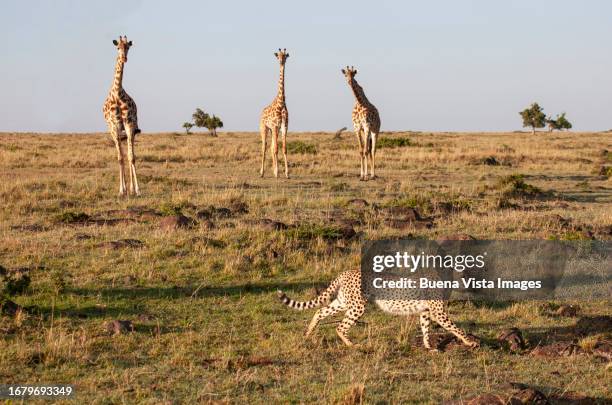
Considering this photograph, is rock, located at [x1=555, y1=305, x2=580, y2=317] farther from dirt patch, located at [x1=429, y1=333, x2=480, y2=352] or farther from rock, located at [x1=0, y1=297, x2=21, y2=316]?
rock, located at [x1=0, y1=297, x2=21, y2=316]

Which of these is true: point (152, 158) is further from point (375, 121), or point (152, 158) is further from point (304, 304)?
point (304, 304)

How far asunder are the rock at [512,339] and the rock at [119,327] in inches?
139

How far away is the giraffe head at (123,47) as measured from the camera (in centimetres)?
1762

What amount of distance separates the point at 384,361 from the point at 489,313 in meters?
2.38

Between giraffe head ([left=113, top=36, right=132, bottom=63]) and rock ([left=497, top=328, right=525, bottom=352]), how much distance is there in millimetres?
12464

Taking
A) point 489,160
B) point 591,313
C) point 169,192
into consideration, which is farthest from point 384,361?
point 489,160

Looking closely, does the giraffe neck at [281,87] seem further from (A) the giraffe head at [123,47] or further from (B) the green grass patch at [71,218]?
(B) the green grass patch at [71,218]

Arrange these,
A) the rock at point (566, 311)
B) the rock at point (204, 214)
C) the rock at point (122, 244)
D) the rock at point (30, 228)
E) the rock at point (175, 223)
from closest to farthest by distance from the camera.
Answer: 1. the rock at point (566, 311)
2. the rock at point (122, 244)
3. the rock at point (175, 223)
4. the rock at point (30, 228)
5. the rock at point (204, 214)

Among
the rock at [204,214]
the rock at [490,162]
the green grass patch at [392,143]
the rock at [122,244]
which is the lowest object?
the rock at [122,244]

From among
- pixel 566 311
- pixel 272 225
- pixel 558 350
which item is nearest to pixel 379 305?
pixel 558 350

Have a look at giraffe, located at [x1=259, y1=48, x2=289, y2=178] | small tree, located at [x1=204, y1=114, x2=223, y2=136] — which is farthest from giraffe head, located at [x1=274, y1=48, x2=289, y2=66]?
small tree, located at [x1=204, y1=114, x2=223, y2=136]

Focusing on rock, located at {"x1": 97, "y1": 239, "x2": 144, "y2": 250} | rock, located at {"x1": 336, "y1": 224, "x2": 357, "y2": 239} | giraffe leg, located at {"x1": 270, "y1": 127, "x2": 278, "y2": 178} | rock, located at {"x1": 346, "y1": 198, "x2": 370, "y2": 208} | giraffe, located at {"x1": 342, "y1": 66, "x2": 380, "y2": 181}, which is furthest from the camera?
giraffe, located at {"x1": 342, "y1": 66, "x2": 380, "y2": 181}

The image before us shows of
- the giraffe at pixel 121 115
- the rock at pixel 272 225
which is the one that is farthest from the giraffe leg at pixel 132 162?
the rock at pixel 272 225

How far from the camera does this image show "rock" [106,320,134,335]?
24.9 ft
